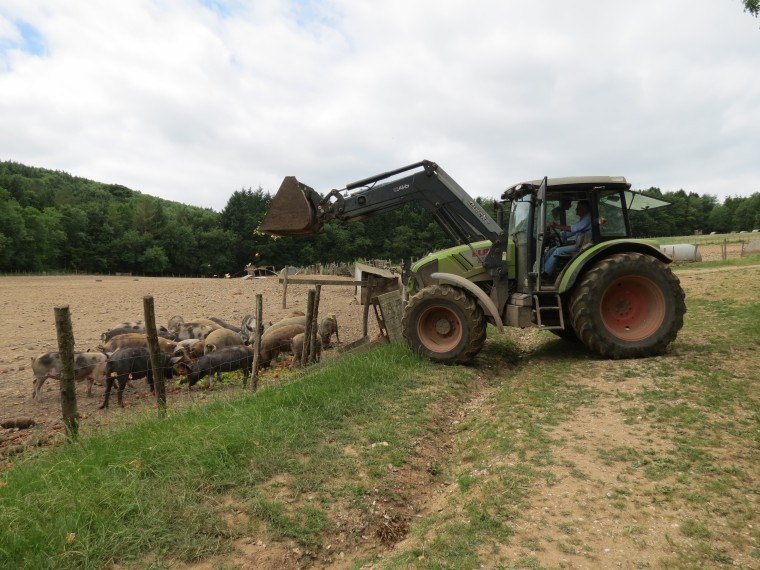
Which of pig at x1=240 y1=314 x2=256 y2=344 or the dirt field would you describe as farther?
pig at x1=240 y1=314 x2=256 y2=344

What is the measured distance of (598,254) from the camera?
→ 7.54 metres

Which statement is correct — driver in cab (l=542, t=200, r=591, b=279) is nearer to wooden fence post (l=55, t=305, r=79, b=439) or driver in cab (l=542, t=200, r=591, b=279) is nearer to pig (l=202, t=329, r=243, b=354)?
wooden fence post (l=55, t=305, r=79, b=439)

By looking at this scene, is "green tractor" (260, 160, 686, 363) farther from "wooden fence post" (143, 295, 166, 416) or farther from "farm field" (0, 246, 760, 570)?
"wooden fence post" (143, 295, 166, 416)

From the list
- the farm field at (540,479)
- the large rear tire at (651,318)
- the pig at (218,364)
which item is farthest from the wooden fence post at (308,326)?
the large rear tire at (651,318)

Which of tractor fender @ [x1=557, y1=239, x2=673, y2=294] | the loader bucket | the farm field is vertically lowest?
the farm field

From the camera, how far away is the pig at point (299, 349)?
10000mm

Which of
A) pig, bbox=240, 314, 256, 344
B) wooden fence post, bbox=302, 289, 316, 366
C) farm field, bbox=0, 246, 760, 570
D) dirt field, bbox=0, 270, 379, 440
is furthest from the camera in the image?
pig, bbox=240, 314, 256, 344

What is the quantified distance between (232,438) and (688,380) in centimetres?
535

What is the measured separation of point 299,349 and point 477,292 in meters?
4.54

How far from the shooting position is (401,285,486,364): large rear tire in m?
7.62

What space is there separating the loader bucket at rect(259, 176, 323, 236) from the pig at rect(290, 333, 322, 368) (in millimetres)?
2498

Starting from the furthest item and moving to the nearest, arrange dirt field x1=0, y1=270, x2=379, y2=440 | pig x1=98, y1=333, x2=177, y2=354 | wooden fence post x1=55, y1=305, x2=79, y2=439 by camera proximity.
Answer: pig x1=98, y1=333, x2=177, y2=354 → dirt field x1=0, y1=270, x2=379, y2=440 → wooden fence post x1=55, y1=305, x2=79, y2=439

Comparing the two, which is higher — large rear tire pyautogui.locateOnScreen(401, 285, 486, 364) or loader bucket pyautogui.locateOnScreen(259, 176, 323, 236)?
loader bucket pyautogui.locateOnScreen(259, 176, 323, 236)

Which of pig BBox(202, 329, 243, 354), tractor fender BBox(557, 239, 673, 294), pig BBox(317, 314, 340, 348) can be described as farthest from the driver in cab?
pig BBox(202, 329, 243, 354)
